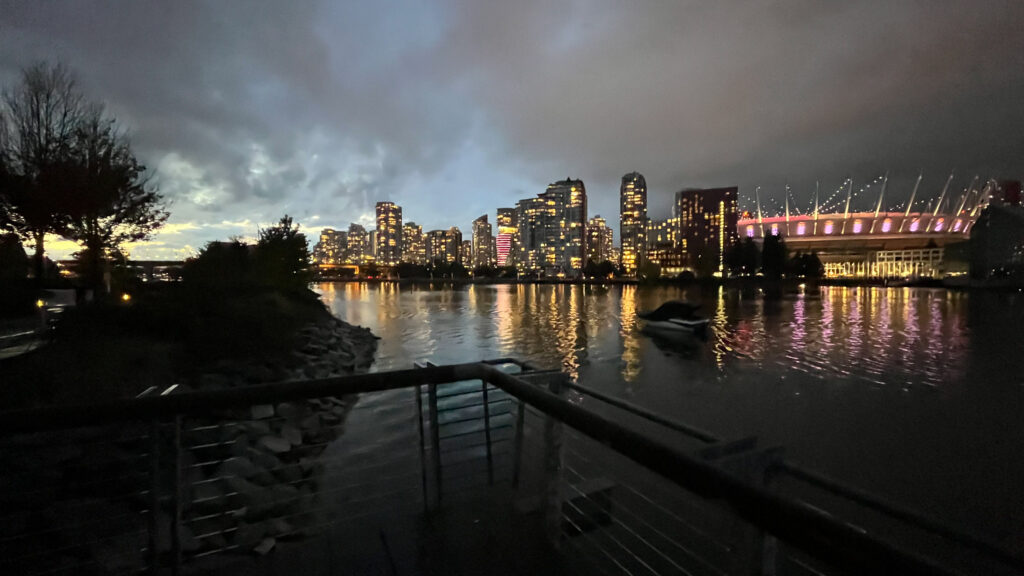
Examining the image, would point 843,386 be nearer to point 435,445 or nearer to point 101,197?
point 435,445

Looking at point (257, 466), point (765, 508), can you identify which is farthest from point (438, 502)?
point (257, 466)

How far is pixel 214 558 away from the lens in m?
4.49

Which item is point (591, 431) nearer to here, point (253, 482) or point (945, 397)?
point (253, 482)

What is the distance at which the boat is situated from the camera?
25.5 m

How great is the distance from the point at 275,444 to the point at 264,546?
3.07 metres

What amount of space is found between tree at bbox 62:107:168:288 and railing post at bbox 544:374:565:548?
19651 mm

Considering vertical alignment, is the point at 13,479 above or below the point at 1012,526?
above

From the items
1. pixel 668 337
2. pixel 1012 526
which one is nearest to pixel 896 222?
pixel 668 337

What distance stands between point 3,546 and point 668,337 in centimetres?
2395

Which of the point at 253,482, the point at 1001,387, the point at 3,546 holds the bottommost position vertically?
the point at 1001,387

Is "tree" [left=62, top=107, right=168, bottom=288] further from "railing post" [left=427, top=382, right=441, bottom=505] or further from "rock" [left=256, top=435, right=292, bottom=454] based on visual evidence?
"railing post" [left=427, top=382, right=441, bottom=505]

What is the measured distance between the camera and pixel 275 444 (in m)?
7.73

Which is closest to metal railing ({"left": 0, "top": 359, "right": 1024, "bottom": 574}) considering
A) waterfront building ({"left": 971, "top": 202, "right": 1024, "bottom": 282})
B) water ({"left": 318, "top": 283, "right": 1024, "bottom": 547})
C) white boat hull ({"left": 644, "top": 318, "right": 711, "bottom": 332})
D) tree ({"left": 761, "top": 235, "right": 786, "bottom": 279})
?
water ({"left": 318, "top": 283, "right": 1024, "bottom": 547})

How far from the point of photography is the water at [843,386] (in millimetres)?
8383
